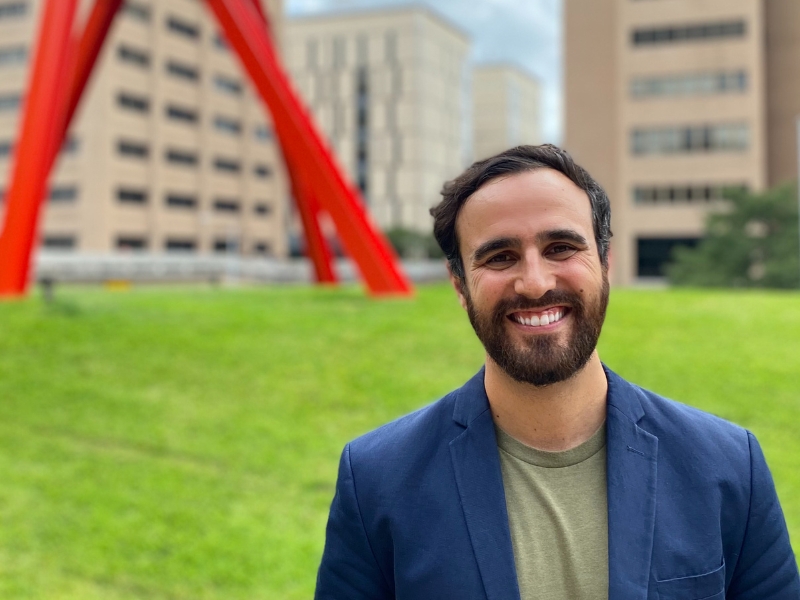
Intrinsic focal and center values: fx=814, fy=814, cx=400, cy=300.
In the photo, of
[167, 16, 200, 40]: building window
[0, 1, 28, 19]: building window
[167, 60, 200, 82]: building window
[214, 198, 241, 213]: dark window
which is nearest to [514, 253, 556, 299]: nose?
[0, 1, 28, 19]: building window

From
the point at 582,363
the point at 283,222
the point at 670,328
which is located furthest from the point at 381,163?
the point at 582,363

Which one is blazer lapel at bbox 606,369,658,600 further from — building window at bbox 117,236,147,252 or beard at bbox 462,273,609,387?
building window at bbox 117,236,147,252

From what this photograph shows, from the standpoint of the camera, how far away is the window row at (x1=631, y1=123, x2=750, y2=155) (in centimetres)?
4881

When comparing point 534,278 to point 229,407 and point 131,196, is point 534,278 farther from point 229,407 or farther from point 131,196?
point 131,196

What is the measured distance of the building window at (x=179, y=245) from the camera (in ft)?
206

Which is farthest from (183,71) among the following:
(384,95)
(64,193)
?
(384,95)

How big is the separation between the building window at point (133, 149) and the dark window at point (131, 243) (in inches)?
243

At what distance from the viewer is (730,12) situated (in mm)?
48719

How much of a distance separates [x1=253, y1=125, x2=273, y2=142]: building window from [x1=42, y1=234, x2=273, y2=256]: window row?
9.35 m

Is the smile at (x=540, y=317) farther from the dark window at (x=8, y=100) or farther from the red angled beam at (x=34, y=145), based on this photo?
the dark window at (x=8, y=100)

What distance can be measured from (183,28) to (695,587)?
69.6 meters

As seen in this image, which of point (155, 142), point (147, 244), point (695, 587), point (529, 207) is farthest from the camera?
point (155, 142)

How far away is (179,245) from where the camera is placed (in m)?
63.9

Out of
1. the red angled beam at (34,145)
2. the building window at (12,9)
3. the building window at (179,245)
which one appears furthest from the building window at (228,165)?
the red angled beam at (34,145)
